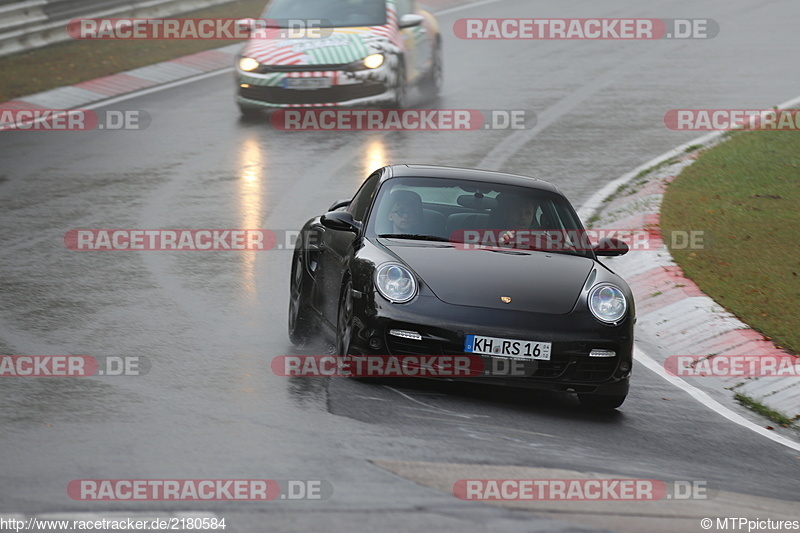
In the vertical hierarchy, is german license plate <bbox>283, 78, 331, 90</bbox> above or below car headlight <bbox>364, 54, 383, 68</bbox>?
below

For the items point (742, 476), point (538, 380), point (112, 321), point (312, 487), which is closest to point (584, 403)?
point (538, 380)

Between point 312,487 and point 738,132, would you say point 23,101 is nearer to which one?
point 738,132

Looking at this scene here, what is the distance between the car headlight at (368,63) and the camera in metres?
17.8

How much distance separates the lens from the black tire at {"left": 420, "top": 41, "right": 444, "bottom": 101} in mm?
20375

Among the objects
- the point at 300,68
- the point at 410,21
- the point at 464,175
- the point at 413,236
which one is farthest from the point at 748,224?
the point at 410,21

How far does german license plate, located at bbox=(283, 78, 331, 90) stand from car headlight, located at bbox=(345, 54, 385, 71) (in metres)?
0.37

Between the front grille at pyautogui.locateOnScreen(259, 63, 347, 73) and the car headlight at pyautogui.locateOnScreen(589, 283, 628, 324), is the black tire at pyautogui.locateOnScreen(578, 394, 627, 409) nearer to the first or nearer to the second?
the car headlight at pyautogui.locateOnScreen(589, 283, 628, 324)

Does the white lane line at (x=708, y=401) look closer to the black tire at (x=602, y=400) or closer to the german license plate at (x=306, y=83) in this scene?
the black tire at (x=602, y=400)

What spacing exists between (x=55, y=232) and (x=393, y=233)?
17.9ft

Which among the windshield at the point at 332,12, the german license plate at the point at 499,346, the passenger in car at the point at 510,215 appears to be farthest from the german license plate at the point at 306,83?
the german license plate at the point at 499,346

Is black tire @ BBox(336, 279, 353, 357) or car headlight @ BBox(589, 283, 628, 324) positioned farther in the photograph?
black tire @ BBox(336, 279, 353, 357)

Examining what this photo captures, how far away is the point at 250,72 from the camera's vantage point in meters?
17.9

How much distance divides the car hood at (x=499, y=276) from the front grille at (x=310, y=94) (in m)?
9.64

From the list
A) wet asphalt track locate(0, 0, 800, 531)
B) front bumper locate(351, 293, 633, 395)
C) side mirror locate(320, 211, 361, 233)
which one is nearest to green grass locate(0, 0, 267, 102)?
wet asphalt track locate(0, 0, 800, 531)
